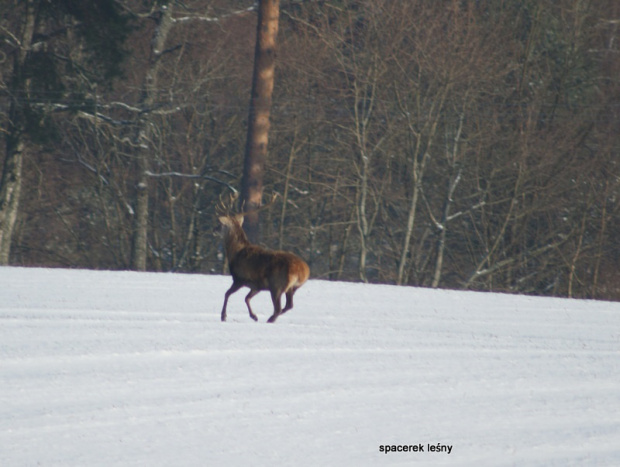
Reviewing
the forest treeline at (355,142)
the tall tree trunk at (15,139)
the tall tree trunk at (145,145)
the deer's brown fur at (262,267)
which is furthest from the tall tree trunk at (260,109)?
the deer's brown fur at (262,267)

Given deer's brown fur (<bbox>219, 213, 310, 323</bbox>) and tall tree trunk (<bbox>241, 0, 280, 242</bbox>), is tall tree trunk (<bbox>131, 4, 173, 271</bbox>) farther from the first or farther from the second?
deer's brown fur (<bbox>219, 213, 310, 323</bbox>)

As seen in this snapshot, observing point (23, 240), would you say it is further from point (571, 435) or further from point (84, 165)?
point (571, 435)

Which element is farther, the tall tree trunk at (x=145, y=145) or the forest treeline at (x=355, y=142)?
the tall tree trunk at (x=145, y=145)

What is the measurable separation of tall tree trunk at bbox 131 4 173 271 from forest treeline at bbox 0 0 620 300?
0.08 metres

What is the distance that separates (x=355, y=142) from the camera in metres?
24.5

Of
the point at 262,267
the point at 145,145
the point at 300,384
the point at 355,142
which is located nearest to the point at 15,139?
the point at 145,145

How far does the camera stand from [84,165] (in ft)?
84.3

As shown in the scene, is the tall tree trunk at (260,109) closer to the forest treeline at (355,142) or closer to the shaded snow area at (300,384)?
the forest treeline at (355,142)

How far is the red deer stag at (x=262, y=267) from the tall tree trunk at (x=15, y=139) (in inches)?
541

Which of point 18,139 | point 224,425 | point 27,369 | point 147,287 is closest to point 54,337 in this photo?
point 27,369

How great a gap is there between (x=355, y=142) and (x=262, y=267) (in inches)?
635

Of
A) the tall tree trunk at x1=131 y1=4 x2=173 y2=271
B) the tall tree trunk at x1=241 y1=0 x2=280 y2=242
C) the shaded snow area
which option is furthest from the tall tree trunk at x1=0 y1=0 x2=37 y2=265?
the shaded snow area

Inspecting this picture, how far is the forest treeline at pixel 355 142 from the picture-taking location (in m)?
23.6

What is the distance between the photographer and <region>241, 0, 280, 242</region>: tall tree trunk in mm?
19859
